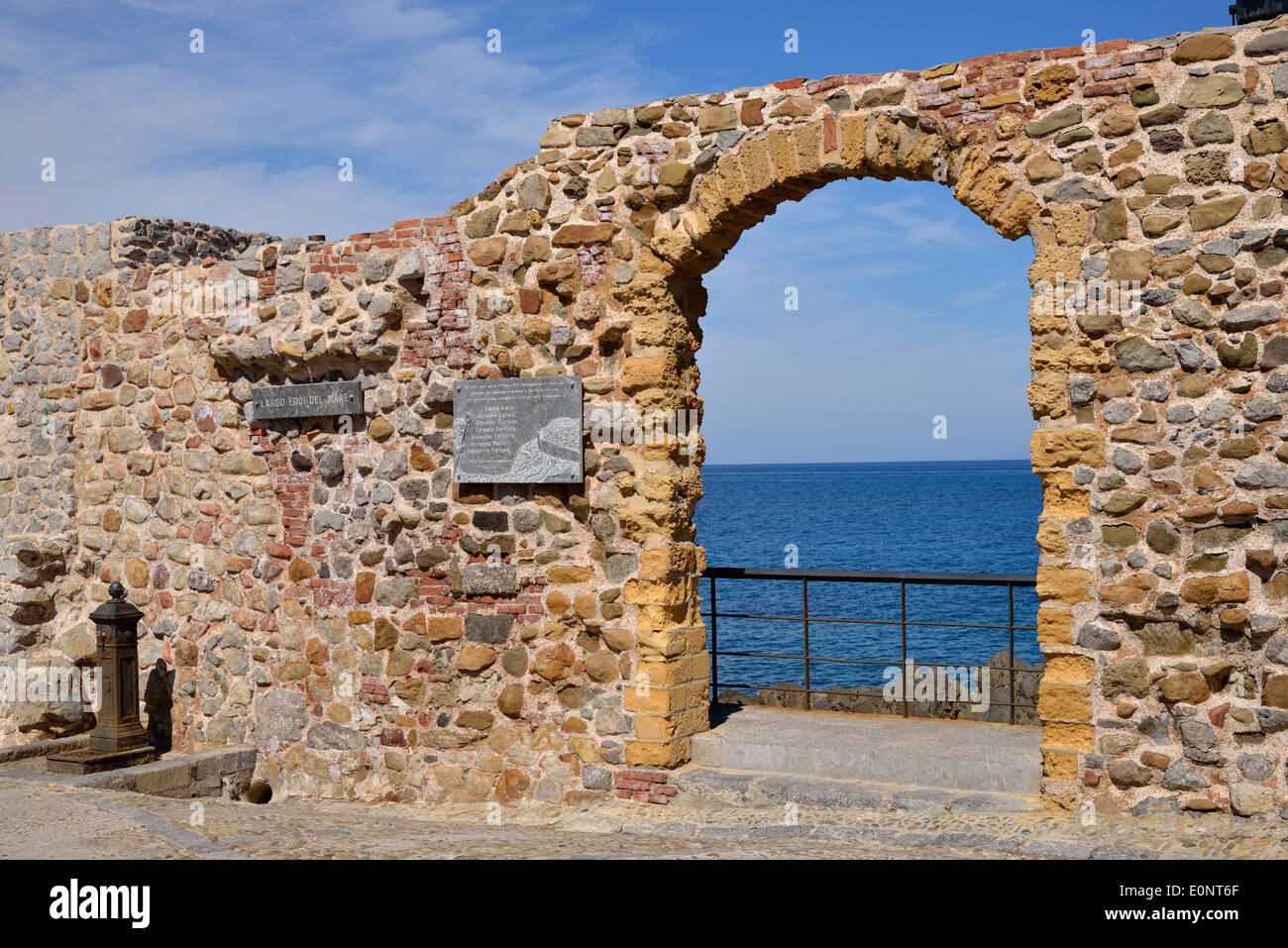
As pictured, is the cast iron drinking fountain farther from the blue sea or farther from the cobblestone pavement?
the blue sea

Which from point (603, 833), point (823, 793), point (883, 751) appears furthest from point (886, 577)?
point (603, 833)

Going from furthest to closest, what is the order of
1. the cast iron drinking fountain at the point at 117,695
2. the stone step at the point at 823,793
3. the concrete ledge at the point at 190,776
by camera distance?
the cast iron drinking fountain at the point at 117,695 → the concrete ledge at the point at 190,776 → the stone step at the point at 823,793

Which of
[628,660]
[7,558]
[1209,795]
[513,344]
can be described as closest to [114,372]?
[7,558]

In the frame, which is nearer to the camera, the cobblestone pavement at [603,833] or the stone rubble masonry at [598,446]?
the cobblestone pavement at [603,833]

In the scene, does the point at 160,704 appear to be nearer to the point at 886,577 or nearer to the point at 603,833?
the point at 603,833

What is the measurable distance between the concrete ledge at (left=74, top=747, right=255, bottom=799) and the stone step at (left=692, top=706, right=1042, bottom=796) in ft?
10.9

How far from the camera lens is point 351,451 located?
787cm

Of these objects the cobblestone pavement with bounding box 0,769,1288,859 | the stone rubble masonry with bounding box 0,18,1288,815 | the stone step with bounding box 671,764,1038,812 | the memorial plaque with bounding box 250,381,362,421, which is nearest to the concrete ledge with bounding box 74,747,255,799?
the stone rubble masonry with bounding box 0,18,1288,815

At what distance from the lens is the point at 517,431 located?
720 cm

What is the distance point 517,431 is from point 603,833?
Answer: 93.5 inches

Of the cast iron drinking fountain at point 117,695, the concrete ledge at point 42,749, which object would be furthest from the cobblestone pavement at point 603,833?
the concrete ledge at point 42,749

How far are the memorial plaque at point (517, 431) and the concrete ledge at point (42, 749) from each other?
372cm

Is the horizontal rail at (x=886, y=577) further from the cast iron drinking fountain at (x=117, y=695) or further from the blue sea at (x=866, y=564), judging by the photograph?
the cast iron drinking fountain at (x=117, y=695)

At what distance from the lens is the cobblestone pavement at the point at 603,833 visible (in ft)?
17.5
